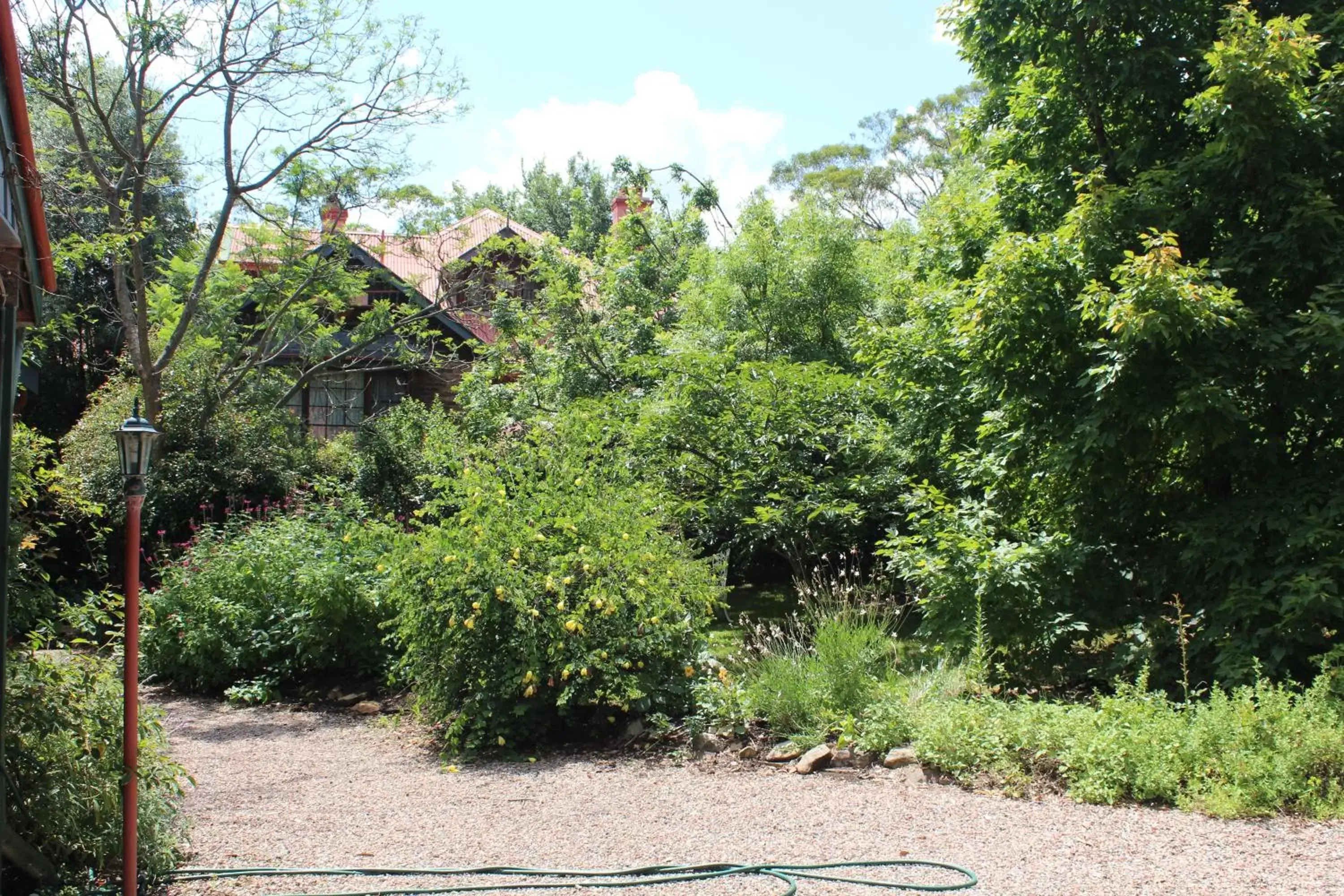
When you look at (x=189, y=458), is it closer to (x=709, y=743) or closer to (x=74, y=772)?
(x=709, y=743)

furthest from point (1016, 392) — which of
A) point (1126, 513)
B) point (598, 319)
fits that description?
point (598, 319)

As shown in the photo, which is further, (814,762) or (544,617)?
(544,617)

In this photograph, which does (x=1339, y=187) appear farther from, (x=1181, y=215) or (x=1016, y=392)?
(x=1016, y=392)

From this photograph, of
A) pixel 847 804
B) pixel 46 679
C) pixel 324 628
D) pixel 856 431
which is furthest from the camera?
pixel 856 431

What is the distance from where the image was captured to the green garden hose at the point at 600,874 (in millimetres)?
4141

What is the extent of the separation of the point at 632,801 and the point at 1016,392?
3.90 meters

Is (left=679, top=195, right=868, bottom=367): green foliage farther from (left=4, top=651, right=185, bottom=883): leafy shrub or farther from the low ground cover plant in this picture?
(left=4, top=651, right=185, bottom=883): leafy shrub

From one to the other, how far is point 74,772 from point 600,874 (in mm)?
2256

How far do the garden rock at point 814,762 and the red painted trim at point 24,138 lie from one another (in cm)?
478

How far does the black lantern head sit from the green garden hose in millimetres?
1788

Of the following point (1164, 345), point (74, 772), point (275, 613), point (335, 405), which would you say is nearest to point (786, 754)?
point (1164, 345)

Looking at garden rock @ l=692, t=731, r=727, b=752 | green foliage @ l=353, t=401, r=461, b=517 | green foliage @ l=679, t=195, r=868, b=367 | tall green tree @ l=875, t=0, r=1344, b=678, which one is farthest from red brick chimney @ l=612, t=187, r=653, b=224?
garden rock @ l=692, t=731, r=727, b=752

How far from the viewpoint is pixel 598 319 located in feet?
50.8

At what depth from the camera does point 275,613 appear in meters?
9.41
